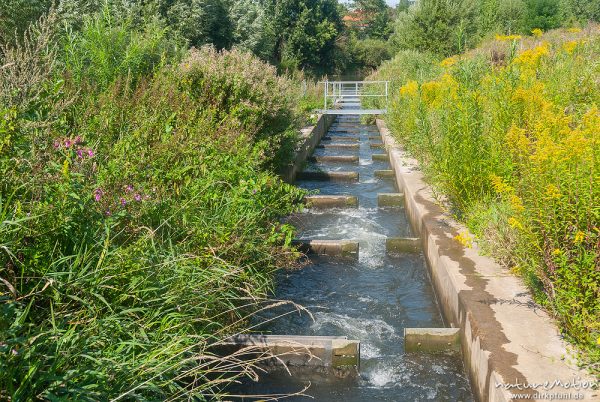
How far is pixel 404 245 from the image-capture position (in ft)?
24.7

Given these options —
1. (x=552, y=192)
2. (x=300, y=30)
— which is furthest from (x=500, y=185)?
(x=300, y=30)

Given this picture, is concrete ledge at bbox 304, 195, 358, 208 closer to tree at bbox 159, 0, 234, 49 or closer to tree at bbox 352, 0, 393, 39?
tree at bbox 159, 0, 234, 49

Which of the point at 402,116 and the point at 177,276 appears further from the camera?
the point at 402,116

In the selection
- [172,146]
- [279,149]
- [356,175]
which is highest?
[172,146]

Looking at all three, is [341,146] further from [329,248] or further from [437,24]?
[437,24]

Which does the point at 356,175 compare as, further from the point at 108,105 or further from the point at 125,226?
the point at 125,226

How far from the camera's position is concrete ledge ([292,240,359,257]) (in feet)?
24.0

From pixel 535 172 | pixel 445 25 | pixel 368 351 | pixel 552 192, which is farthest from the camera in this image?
pixel 445 25

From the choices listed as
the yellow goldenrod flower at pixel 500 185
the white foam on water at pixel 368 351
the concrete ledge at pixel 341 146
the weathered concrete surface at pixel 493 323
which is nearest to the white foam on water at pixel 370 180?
the concrete ledge at pixel 341 146

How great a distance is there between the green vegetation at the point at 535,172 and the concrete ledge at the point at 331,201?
1260 millimetres

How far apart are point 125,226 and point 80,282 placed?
894 millimetres

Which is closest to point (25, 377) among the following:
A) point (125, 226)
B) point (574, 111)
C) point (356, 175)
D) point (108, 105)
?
point (125, 226)

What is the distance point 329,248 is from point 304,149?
20.0 feet

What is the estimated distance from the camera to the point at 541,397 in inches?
130
